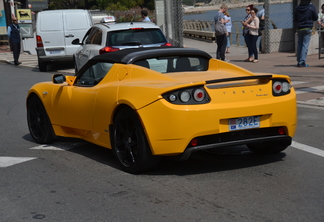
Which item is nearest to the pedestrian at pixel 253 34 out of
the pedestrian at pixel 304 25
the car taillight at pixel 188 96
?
the pedestrian at pixel 304 25

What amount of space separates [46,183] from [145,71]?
1.53 metres

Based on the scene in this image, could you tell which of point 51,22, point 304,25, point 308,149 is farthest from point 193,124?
point 51,22

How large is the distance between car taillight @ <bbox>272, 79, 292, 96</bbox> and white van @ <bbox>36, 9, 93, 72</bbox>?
14458mm

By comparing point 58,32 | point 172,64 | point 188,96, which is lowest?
point 58,32

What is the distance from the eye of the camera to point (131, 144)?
576cm

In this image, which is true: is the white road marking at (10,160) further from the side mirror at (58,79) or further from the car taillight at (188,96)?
the car taillight at (188,96)

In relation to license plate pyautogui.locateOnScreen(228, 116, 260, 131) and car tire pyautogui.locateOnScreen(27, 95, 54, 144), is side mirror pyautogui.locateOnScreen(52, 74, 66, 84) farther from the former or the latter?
license plate pyautogui.locateOnScreen(228, 116, 260, 131)

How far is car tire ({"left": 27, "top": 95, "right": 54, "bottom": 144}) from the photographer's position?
7.44 metres

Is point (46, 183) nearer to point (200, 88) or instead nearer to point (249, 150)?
point (200, 88)

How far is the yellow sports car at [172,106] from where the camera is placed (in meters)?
5.35

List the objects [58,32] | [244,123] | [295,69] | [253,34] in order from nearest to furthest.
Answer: [244,123] < [295,69] < [253,34] < [58,32]

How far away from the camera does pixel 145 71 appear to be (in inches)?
239

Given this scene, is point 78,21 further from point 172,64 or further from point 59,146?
point 172,64

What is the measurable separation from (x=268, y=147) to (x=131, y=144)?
159cm
